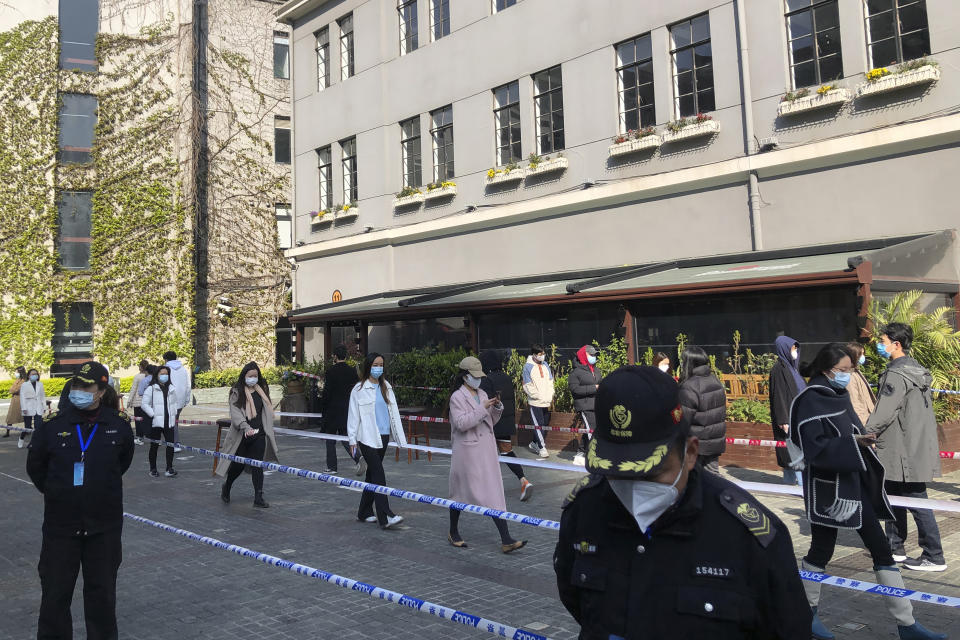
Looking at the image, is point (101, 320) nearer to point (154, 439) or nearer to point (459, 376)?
point (154, 439)

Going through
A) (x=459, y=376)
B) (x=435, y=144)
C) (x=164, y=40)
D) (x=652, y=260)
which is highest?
(x=164, y=40)

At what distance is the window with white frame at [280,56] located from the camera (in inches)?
1217

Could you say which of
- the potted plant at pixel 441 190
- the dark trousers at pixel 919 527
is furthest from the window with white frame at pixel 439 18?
the dark trousers at pixel 919 527

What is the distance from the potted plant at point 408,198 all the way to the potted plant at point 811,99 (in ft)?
32.0

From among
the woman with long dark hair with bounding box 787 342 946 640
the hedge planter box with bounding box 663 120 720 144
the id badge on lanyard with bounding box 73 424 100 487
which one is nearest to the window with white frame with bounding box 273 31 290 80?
the hedge planter box with bounding box 663 120 720 144

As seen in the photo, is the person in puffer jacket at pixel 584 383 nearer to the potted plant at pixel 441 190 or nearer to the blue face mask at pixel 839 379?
the blue face mask at pixel 839 379

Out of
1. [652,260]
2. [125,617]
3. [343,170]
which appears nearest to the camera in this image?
[125,617]

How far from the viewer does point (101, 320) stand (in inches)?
1055

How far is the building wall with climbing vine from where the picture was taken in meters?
26.0

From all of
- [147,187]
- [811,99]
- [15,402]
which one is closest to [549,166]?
[811,99]

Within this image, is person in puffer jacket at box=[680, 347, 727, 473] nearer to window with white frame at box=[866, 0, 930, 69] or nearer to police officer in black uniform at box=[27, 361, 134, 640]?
police officer in black uniform at box=[27, 361, 134, 640]

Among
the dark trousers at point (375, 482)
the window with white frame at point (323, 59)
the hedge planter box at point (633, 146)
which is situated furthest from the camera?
the window with white frame at point (323, 59)

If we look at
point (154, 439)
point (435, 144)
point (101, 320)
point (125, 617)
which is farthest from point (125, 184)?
point (125, 617)

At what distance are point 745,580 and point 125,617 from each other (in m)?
4.99
